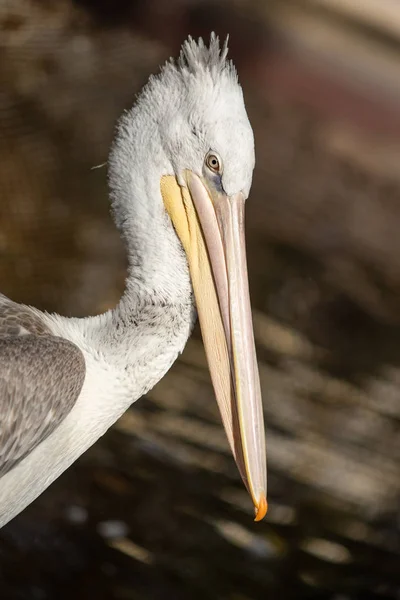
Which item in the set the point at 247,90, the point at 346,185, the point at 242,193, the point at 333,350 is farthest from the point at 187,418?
the point at 242,193

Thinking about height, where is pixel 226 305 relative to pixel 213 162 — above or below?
below

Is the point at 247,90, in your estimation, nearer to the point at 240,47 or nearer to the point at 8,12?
the point at 240,47

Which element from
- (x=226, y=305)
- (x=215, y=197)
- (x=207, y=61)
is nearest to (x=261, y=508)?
(x=226, y=305)

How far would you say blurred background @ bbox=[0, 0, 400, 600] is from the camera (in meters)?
3.24

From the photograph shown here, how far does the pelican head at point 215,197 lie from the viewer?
1977 millimetres

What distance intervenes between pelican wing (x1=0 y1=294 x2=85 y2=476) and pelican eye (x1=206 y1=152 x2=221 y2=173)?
19.1 inches

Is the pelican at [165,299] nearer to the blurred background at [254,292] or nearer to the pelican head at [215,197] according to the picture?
the pelican head at [215,197]

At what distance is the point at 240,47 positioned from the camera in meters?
4.04

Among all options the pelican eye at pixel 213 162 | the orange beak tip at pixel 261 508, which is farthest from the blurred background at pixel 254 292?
the pelican eye at pixel 213 162

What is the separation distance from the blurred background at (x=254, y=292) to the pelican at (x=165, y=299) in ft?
4.15

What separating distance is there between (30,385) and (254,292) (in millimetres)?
2012

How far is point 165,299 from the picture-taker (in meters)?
2.03

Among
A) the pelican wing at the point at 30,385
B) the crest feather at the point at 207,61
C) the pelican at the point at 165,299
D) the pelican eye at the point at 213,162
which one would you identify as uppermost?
the crest feather at the point at 207,61

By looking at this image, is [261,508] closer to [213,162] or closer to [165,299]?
[165,299]
